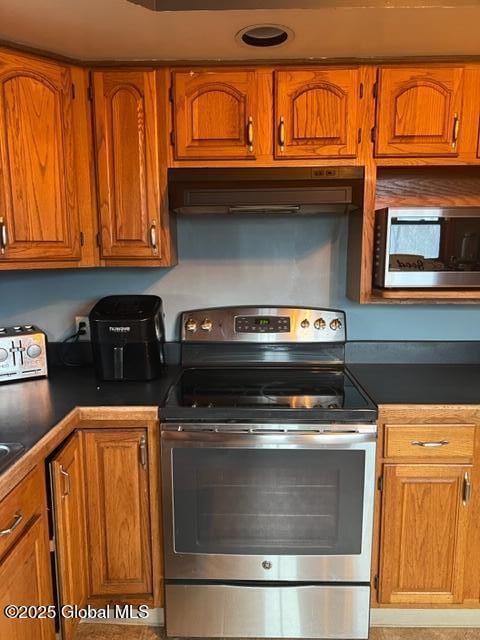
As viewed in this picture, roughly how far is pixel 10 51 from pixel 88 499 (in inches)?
63.9

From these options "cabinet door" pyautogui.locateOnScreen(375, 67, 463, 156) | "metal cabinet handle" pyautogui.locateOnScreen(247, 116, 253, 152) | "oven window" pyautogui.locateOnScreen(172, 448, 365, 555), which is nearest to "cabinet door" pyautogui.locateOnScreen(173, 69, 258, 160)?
"metal cabinet handle" pyautogui.locateOnScreen(247, 116, 253, 152)

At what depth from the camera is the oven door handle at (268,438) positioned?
146 centimetres

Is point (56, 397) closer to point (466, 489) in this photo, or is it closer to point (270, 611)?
point (270, 611)

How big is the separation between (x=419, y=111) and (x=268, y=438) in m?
1.35

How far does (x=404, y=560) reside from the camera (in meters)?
1.57

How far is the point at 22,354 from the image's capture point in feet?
5.89

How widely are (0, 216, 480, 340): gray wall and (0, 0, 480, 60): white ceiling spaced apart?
693 mm

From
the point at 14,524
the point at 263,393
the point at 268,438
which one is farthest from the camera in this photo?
the point at 263,393

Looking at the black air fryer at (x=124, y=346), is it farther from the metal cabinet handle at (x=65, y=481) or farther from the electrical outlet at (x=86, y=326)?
the metal cabinet handle at (x=65, y=481)

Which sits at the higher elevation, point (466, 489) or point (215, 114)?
point (215, 114)

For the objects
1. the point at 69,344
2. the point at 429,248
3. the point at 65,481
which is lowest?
the point at 65,481

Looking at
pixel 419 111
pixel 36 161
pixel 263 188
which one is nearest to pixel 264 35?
pixel 263 188

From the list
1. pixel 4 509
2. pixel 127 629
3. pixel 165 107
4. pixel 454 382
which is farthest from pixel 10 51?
pixel 127 629

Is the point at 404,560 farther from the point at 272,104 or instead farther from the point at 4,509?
the point at 272,104
